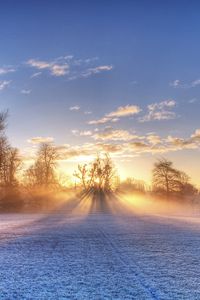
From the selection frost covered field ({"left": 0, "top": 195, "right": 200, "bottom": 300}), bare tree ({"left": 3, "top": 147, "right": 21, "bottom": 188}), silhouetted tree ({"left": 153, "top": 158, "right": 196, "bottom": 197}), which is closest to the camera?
frost covered field ({"left": 0, "top": 195, "right": 200, "bottom": 300})

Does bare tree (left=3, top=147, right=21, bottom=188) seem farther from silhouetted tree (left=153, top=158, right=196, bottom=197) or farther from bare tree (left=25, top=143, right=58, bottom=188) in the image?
silhouetted tree (left=153, top=158, right=196, bottom=197)

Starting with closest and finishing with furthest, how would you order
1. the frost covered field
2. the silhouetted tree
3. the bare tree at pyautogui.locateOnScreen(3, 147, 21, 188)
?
the frost covered field < the bare tree at pyautogui.locateOnScreen(3, 147, 21, 188) < the silhouetted tree

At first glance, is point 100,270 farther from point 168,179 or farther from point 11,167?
point 168,179

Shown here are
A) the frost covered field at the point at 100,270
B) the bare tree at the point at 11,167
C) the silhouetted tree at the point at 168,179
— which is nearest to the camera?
the frost covered field at the point at 100,270

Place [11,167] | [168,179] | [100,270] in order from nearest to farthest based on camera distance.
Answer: [100,270], [11,167], [168,179]

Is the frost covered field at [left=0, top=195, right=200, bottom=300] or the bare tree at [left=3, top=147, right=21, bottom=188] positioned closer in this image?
the frost covered field at [left=0, top=195, right=200, bottom=300]

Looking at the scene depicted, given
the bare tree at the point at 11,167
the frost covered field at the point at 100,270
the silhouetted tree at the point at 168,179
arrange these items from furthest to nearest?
the silhouetted tree at the point at 168,179 < the bare tree at the point at 11,167 < the frost covered field at the point at 100,270

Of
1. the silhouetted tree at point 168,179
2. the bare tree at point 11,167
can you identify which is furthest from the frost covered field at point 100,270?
the silhouetted tree at point 168,179

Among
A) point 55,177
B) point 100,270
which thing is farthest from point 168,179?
point 100,270

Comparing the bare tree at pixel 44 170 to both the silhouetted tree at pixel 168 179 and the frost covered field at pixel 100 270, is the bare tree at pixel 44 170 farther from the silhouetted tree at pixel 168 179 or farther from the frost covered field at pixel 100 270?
the frost covered field at pixel 100 270

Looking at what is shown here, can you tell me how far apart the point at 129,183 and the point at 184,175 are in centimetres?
5033

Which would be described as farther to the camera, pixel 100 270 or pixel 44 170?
pixel 44 170

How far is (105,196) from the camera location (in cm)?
8419

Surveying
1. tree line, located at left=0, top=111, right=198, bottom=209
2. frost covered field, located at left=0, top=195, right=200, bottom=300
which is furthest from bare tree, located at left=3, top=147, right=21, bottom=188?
frost covered field, located at left=0, top=195, right=200, bottom=300
